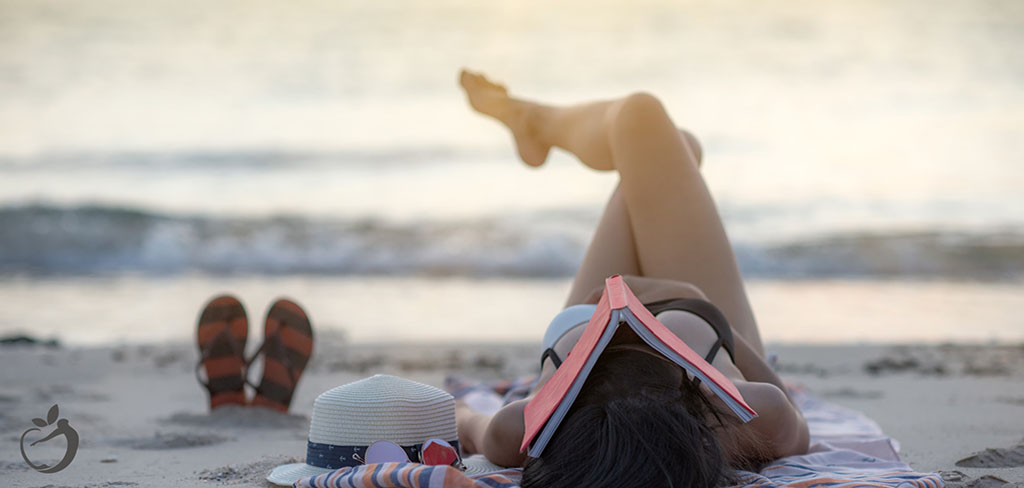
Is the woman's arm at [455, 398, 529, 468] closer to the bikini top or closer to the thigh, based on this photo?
the bikini top

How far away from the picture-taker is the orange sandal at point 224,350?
8.94ft

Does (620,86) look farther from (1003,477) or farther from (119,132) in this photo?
(1003,477)

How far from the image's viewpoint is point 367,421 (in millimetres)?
1746

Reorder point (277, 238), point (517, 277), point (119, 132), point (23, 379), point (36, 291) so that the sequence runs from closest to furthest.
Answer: point (23, 379), point (36, 291), point (517, 277), point (277, 238), point (119, 132)

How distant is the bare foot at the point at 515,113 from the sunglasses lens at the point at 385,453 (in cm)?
160

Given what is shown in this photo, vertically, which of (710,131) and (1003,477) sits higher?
(710,131)

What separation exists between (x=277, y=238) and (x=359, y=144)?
7.58 ft

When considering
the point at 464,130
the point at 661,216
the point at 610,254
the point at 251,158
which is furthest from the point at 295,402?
the point at 251,158

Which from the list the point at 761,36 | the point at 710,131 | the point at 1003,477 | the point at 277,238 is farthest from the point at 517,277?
the point at 1003,477

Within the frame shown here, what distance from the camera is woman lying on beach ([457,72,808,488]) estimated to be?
4.62ft

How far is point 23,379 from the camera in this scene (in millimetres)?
3598

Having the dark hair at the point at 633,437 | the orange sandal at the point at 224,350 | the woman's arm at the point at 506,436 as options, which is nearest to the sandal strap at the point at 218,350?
the orange sandal at the point at 224,350

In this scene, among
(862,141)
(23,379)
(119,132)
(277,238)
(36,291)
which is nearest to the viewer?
(23,379)

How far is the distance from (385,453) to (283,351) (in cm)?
114
